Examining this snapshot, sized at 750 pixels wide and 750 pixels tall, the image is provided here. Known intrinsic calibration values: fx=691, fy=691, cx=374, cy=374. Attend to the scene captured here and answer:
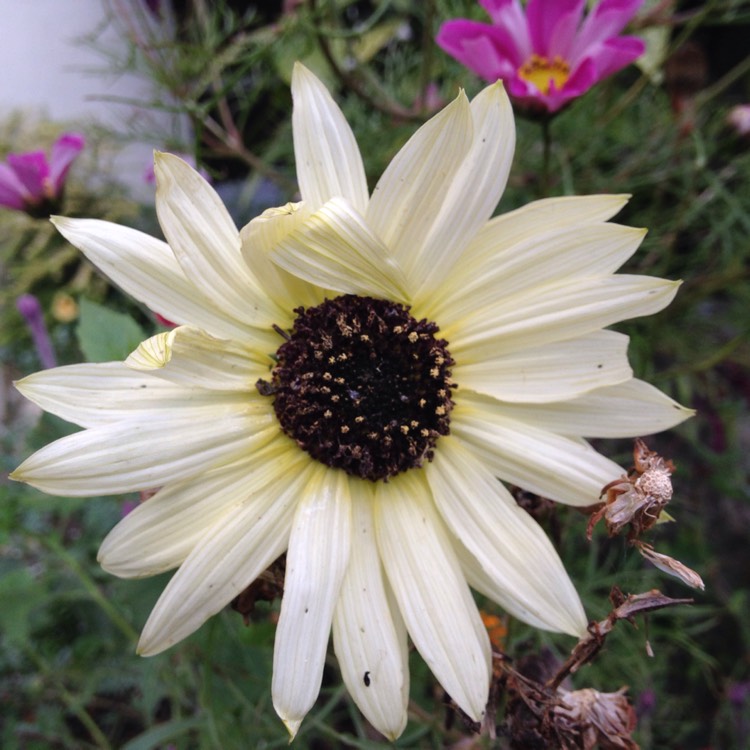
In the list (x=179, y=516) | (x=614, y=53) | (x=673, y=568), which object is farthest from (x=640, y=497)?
(x=614, y=53)

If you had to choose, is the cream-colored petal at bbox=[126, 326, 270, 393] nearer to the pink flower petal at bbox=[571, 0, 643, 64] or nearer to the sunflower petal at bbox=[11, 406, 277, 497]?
the sunflower petal at bbox=[11, 406, 277, 497]

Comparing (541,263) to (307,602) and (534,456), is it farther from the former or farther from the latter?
(307,602)

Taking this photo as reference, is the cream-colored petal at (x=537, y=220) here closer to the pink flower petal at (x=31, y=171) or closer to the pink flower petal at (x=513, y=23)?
the pink flower petal at (x=513, y=23)

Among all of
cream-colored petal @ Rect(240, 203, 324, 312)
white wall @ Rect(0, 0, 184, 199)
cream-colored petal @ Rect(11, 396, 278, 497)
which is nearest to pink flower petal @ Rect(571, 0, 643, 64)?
cream-colored petal @ Rect(240, 203, 324, 312)

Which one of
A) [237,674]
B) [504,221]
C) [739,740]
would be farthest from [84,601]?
[739,740]

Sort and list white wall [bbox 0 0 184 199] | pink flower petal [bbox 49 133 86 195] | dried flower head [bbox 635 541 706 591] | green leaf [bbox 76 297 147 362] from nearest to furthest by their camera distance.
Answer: dried flower head [bbox 635 541 706 591] < green leaf [bbox 76 297 147 362] < pink flower petal [bbox 49 133 86 195] < white wall [bbox 0 0 184 199]

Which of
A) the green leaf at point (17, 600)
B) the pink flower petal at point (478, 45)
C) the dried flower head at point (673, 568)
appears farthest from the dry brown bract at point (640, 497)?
the green leaf at point (17, 600)
